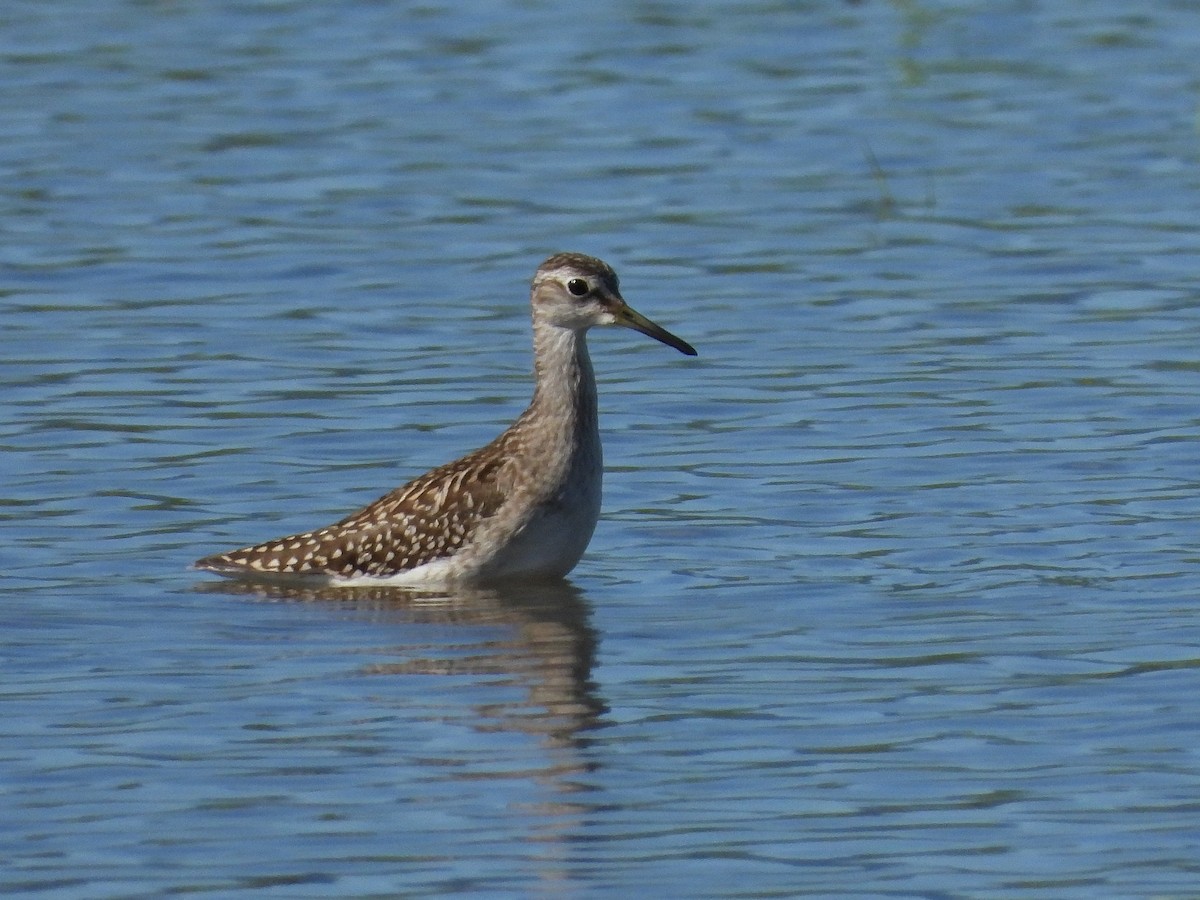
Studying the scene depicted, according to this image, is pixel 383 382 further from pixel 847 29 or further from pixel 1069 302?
pixel 847 29

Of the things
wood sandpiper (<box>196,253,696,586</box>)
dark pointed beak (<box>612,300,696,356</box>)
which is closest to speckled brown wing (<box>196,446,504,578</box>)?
wood sandpiper (<box>196,253,696,586</box>)

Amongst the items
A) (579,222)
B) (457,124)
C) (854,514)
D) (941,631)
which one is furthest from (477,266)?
(941,631)

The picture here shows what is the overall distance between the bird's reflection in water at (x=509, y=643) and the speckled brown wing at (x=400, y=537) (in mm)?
133

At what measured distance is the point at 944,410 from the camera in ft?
53.2

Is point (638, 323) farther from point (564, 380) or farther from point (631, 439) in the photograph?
point (631, 439)

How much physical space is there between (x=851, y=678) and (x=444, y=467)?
2.97m

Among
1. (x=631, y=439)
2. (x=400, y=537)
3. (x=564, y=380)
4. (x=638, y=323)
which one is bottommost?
(x=631, y=439)

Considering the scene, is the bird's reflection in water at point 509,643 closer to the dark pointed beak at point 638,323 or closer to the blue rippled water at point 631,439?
the blue rippled water at point 631,439

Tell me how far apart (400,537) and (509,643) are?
1.21 m

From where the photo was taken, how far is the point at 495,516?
43.5 ft

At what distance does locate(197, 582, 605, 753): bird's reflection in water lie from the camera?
11.0m

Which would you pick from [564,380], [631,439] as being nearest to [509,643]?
[564,380]

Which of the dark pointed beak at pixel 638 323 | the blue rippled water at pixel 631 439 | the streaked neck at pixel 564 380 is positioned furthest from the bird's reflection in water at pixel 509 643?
the dark pointed beak at pixel 638 323

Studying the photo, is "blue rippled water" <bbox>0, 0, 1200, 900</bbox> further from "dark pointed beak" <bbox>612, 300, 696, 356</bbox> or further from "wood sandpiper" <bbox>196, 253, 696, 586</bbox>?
"dark pointed beak" <bbox>612, 300, 696, 356</bbox>
